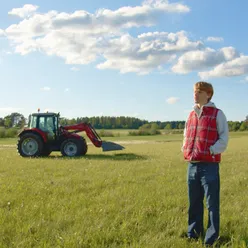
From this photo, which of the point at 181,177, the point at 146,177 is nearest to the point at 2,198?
the point at 146,177

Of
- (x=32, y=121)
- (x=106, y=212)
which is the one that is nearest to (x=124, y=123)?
(x=32, y=121)

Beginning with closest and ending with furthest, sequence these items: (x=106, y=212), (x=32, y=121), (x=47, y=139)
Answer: (x=106, y=212), (x=47, y=139), (x=32, y=121)

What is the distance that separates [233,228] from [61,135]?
13768 mm

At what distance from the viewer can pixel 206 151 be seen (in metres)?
4.70

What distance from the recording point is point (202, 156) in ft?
15.5

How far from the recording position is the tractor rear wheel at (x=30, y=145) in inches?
691

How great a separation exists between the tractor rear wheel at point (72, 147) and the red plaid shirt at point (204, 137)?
13238 millimetres

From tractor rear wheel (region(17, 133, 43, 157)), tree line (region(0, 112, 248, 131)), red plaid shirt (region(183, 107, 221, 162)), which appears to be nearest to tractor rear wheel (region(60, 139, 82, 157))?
tractor rear wheel (region(17, 133, 43, 157))

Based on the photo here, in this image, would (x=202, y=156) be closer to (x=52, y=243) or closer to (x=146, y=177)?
(x=52, y=243)

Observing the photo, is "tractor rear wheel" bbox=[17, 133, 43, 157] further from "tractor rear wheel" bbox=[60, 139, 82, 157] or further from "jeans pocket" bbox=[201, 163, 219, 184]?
"jeans pocket" bbox=[201, 163, 219, 184]

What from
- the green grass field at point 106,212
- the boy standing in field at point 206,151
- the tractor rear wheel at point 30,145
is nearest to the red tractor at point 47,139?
Result: the tractor rear wheel at point 30,145

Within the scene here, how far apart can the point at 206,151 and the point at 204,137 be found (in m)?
0.19

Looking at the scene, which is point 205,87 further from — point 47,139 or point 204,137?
Answer: point 47,139

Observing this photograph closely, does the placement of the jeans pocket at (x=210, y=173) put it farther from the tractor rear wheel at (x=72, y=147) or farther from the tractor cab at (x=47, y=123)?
the tractor cab at (x=47, y=123)
